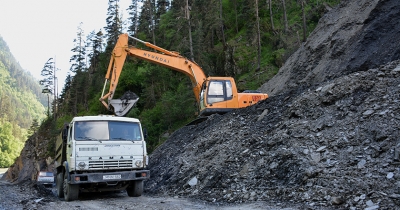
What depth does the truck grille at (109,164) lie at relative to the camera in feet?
34.5

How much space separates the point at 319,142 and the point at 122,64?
1145 cm

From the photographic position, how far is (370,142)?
29.1 feet

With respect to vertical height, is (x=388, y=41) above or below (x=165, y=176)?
above

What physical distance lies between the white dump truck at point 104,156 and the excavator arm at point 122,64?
642cm

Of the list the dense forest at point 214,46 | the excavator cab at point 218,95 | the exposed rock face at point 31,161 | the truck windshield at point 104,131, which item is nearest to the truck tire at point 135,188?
the truck windshield at point 104,131

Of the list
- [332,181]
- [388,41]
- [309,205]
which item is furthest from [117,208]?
[388,41]

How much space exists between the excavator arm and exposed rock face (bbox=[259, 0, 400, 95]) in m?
4.77

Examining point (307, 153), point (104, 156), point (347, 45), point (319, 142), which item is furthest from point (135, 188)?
point (347, 45)

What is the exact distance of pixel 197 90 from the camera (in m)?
19.1

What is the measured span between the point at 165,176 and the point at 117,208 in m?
4.53

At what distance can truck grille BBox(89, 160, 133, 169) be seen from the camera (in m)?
10.5

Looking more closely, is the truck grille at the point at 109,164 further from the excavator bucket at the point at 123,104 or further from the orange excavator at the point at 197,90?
the excavator bucket at the point at 123,104

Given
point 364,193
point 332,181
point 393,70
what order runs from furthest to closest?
point 393,70 → point 332,181 → point 364,193

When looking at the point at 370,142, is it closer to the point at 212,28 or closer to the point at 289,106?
the point at 289,106
